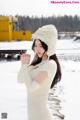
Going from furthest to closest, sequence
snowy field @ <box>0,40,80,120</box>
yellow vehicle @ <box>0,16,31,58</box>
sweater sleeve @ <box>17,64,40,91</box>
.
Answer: yellow vehicle @ <box>0,16,31,58</box>, snowy field @ <box>0,40,80,120</box>, sweater sleeve @ <box>17,64,40,91</box>

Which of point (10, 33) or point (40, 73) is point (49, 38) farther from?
point (10, 33)

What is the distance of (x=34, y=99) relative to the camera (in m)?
1.21

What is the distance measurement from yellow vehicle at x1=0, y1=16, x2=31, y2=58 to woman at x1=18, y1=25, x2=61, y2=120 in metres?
1.40

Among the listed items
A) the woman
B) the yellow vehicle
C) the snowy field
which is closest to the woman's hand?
the woman

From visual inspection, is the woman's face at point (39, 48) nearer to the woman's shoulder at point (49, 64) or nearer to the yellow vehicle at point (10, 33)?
the woman's shoulder at point (49, 64)

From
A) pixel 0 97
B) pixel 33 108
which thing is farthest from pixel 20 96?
pixel 33 108

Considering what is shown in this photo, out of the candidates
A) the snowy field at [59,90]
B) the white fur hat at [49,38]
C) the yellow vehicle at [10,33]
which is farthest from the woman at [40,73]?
the yellow vehicle at [10,33]

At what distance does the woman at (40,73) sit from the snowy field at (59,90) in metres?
1.06

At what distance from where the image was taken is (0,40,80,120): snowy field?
7.73 feet

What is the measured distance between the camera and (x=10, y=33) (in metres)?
2.89

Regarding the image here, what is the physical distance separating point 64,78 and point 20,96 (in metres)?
0.39

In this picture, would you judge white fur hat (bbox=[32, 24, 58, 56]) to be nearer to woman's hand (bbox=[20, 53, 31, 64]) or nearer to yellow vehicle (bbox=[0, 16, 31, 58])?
woman's hand (bbox=[20, 53, 31, 64])

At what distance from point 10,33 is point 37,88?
1767 mm

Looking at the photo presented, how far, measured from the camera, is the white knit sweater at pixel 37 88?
119cm
